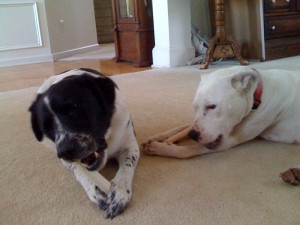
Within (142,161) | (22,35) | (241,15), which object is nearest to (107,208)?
(142,161)

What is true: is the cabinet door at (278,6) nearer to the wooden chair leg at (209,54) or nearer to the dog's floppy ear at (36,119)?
the wooden chair leg at (209,54)

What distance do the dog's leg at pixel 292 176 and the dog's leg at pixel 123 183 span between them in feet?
1.85

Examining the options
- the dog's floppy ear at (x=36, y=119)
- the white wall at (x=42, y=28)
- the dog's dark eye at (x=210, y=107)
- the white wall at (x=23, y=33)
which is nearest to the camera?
Answer: the dog's floppy ear at (x=36, y=119)

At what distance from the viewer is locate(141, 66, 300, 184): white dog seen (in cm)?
139

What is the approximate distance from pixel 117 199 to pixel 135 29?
3375 mm

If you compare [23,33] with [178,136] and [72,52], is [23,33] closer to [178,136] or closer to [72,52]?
[72,52]

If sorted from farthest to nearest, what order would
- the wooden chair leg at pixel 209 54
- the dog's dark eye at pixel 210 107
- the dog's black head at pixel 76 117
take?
the wooden chair leg at pixel 209 54 < the dog's dark eye at pixel 210 107 < the dog's black head at pixel 76 117

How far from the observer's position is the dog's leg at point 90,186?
1132mm

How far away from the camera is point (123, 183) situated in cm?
119

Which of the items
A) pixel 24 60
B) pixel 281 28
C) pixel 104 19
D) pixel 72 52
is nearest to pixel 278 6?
pixel 281 28

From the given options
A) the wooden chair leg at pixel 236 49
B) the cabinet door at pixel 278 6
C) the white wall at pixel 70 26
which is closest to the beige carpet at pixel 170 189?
the wooden chair leg at pixel 236 49

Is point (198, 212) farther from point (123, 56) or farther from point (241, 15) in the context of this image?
point (123, 56)

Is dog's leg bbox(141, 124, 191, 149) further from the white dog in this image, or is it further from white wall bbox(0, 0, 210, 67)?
white wall bbox(0, 0, 210, 67)

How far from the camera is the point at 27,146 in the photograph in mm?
1763
